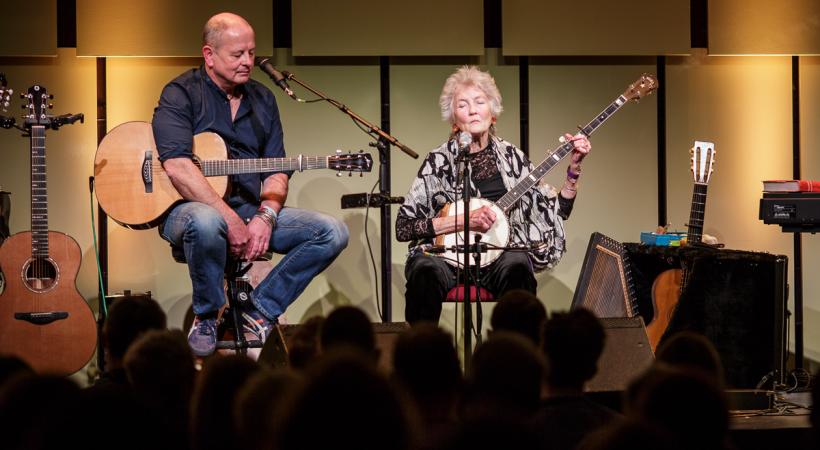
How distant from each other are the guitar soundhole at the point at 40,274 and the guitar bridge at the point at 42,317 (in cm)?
13

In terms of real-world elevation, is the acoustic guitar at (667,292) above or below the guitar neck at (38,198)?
below

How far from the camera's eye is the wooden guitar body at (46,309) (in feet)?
16.1

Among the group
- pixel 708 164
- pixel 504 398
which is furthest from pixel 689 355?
pixel 708 164

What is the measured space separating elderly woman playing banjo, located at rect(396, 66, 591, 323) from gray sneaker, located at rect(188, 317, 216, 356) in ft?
3.41

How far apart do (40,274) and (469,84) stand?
2.48 meters

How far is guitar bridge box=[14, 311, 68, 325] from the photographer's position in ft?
16.2

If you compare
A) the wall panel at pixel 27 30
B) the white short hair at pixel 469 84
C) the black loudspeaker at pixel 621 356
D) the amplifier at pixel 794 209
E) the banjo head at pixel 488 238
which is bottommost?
the black loudspeaker at pixel 621 356

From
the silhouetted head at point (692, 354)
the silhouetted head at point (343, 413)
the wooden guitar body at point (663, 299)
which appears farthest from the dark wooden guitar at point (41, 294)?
the silhouetted head at point (343, 413)

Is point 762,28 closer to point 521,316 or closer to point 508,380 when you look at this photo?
point 521,316

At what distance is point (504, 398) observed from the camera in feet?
6.90

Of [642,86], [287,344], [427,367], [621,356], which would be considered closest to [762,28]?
[642,86]

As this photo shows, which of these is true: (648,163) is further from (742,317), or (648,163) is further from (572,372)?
(572,372)

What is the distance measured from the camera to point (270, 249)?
472 cm

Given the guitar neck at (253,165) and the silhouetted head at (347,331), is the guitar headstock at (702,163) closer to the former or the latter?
the guitar neck at (253,165)
